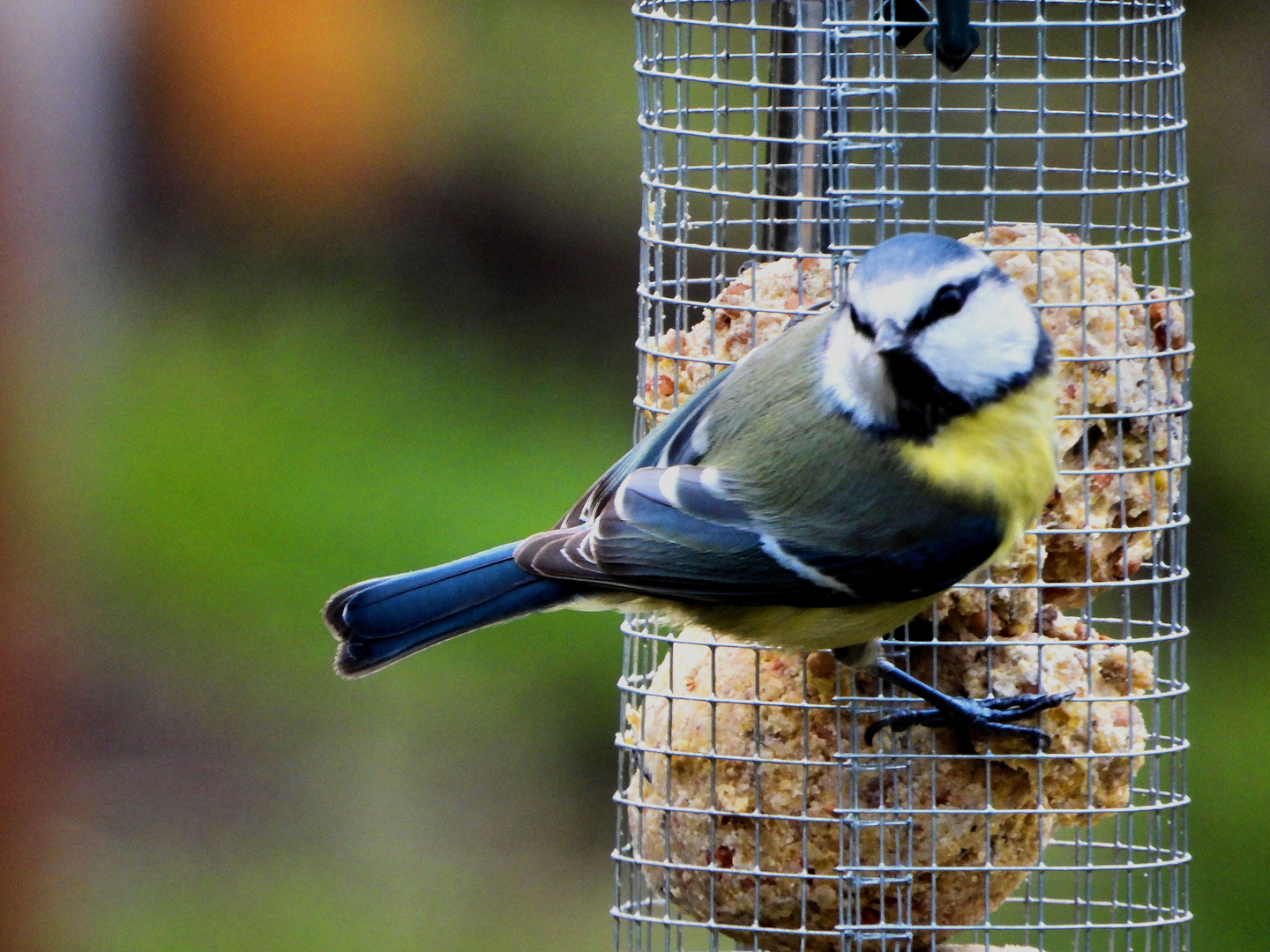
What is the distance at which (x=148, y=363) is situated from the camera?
590cm

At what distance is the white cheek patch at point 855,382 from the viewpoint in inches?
111

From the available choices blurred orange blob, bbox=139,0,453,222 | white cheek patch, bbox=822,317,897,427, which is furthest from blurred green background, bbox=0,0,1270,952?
white cheek patch, bbox=822,317,897,427

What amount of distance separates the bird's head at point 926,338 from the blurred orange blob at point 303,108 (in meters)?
3.59

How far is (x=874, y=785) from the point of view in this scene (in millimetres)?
3131

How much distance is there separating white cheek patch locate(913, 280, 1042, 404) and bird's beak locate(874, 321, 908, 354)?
48 mm

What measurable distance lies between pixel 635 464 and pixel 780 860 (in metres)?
0.72

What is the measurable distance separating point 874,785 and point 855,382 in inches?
28.9

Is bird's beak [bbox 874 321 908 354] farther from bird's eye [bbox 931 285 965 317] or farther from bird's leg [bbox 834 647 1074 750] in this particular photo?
bird's leg [bbox 834 647 1074 750]

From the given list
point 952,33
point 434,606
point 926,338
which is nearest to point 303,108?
point 434,606

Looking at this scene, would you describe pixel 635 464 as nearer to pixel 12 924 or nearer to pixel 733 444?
pixel 733 444

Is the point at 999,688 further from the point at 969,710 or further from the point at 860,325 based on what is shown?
the point at 860,325

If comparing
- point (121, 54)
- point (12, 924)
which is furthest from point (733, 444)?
point (121, 54)

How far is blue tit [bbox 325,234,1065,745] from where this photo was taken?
280cm

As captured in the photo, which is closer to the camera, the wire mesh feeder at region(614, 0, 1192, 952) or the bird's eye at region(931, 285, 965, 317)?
the bird's eye at region(931, 285, 965, 317)
